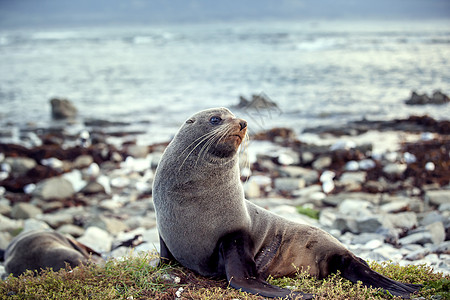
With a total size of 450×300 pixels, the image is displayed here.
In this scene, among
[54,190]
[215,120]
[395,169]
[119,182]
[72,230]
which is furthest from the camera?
[119,182]

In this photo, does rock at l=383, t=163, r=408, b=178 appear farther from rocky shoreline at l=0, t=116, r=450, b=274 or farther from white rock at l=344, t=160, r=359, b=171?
white rock at l=344, t=160, r=359, b=171

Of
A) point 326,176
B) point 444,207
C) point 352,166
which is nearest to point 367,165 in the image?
point 352,166

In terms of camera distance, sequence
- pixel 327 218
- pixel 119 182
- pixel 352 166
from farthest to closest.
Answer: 1. pixel 352 166
2. pixel 119 182
3. pixel 327 218

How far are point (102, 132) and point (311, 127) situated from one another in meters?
8.91

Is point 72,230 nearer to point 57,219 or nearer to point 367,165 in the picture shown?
point 57,219

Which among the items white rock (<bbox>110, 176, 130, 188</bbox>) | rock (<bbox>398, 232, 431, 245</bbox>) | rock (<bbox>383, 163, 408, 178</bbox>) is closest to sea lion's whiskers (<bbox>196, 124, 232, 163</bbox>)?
rock (<bbox>398, 232, 431, 245</bbox>)

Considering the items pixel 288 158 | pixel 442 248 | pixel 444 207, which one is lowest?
pixel 288 158

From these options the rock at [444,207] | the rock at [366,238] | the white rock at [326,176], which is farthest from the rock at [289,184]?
the rock at [366,238]

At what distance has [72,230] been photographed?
984 cm

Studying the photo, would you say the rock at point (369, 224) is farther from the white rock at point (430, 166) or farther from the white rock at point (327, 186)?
the white rock at point (430, 166)

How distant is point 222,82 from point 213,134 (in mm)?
28577

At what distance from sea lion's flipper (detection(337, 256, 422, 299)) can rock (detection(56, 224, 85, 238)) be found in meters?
6.48

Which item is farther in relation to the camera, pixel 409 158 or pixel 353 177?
pixel 409 158

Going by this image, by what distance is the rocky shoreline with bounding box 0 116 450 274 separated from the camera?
849 cm
